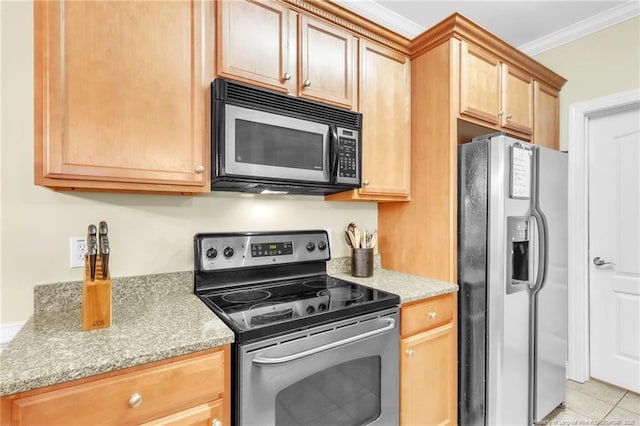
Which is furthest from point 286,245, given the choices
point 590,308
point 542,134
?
point 590,308

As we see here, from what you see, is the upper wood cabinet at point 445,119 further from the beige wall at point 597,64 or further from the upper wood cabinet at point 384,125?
the beige wall at point 597,64

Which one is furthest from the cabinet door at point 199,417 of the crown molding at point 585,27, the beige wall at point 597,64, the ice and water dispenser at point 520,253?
the crown molding at point 585,27

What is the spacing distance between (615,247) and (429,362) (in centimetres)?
184

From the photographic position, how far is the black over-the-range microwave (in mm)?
1356

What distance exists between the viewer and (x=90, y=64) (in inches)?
45.5

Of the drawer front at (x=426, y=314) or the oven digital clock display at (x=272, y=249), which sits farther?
the oven digital clock display at (x=272, y=249)

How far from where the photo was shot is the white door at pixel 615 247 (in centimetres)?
234

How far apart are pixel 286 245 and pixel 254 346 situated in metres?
0.77

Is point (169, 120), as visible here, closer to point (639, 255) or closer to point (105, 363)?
point (105, 363)

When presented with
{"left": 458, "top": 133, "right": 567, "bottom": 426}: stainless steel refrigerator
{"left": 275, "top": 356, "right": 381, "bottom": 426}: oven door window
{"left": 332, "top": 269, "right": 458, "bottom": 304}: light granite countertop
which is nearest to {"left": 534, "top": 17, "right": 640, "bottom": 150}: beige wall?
{"left": 458, "top": 133, "right": 567, "bottom": 426}: stainless steel refrigerator

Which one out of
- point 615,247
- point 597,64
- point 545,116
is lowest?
point 615,247

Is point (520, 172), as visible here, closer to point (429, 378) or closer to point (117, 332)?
point (429, 378)

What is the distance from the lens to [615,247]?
2.42 meters

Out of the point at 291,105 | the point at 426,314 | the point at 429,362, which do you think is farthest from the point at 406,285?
the point at 291,105
